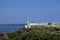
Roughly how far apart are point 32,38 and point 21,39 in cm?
120

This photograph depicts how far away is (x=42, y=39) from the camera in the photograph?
2695 cm

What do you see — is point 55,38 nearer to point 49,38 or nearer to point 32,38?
point 49,38

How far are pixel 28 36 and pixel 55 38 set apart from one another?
2994mm

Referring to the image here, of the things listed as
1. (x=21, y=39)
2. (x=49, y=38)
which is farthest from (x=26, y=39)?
(x=49, y=38)

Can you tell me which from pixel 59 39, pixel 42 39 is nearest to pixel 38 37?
pixel 42 39

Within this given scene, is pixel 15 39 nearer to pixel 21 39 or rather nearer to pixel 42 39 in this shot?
pixel 21 39

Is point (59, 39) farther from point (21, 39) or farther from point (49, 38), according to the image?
point (21, 39)

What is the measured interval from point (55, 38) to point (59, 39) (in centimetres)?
46

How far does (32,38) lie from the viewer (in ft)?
87.8

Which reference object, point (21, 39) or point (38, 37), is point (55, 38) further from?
point (21, 39)

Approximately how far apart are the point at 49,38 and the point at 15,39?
3.67 m

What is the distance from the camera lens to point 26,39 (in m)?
26.9

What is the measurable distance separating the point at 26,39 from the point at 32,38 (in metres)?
0.67

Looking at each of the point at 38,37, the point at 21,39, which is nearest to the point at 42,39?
the point at 38,37
